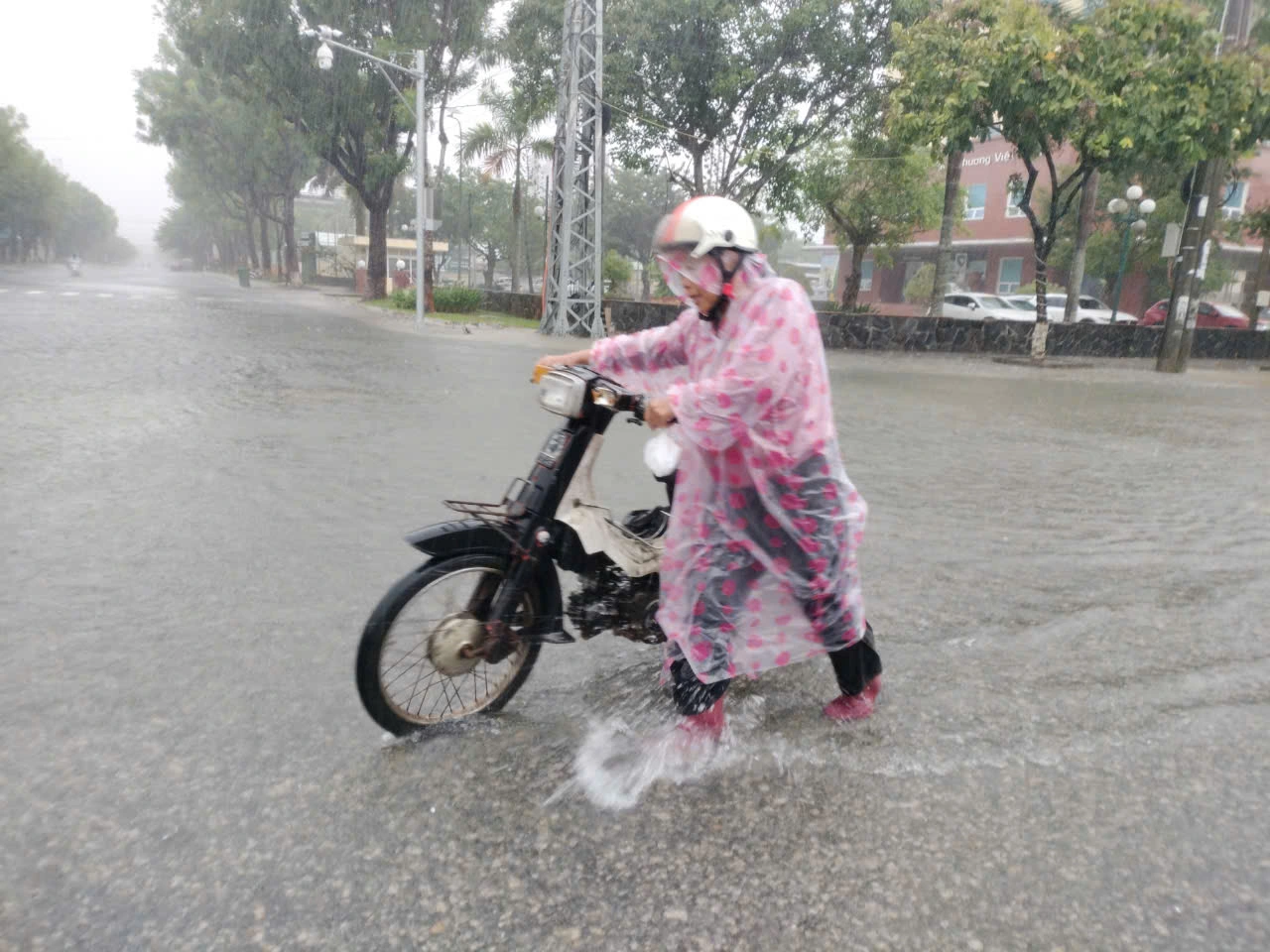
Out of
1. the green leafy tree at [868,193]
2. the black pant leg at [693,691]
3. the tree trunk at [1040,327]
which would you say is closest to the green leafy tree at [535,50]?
the green leafy tree at [868,193]

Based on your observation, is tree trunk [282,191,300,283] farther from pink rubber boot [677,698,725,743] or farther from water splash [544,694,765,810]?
pink rubber boot [677,698,725,743]

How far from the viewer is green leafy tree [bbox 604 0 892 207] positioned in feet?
69.2

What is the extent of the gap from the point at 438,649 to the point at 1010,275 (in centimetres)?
4482

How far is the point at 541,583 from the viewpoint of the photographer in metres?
2.89

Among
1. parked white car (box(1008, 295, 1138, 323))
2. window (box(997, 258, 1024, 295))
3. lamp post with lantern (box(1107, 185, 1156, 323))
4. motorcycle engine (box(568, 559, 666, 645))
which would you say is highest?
lamp post with lantern (box(1107, 185, 1156, 323))

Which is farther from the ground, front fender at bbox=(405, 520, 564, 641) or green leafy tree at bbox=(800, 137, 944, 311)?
green leafy tree at bbox=(800, 137, 944, 311)

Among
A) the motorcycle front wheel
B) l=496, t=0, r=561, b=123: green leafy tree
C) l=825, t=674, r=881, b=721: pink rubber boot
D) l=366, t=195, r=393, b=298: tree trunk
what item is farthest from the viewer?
l=366, t=195, r=393, b=298: tree trunk

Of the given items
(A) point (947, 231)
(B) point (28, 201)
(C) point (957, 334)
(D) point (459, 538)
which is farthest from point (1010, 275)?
(B) point (28, 201)

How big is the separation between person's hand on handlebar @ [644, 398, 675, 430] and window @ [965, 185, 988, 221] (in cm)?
4447

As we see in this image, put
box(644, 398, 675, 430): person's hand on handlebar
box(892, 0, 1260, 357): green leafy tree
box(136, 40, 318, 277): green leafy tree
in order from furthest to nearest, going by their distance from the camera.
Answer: box(136, 40, 318, 277): green leafy tree, box(892, 0, 1260, 357): green leafy tree, box(644, 398, 675, 430): person's hand on handlebar

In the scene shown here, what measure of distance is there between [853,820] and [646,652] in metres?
1.23

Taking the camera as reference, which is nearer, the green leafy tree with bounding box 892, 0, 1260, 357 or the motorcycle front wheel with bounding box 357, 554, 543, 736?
A: the motorcycle front wheel with bounding box 357, 554, 543, 736

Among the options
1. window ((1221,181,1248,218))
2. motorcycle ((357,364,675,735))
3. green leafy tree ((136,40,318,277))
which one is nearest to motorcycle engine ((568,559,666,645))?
motorcycle ((357,364,675,735))

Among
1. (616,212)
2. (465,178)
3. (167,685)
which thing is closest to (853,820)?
(167,685)
